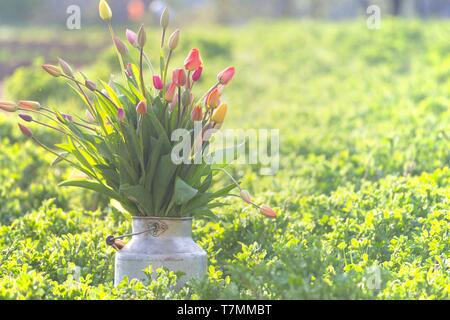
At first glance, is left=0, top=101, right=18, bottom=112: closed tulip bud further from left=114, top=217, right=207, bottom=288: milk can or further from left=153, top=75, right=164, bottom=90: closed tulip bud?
left=114, top=217, right=207, bottom=288: milk can

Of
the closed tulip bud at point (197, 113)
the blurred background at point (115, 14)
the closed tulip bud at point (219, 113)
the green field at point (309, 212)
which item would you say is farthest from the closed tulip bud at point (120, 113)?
the blurred background at point (115, 14)

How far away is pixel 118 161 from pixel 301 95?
32.6 feet

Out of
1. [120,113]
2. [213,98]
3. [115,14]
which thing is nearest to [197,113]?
[213,98]

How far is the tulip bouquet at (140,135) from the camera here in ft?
14.2

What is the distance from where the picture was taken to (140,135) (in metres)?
4.32

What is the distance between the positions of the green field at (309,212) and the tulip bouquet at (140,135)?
0.44 m

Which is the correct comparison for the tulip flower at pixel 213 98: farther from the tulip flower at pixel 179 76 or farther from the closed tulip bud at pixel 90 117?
the closed tulip bud at pixel 90 117

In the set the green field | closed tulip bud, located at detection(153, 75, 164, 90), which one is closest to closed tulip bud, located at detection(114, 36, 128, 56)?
closed tulip bud, located at detection(153, 75, 164, 90)

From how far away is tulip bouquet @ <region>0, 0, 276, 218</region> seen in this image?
14.2ft

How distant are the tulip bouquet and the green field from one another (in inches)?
17.4

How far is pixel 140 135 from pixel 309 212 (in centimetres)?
195

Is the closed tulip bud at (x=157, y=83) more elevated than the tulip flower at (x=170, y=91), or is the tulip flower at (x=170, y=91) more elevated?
the closed tulip bud at (x=157, y=83)

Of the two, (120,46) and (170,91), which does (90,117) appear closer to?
(120,46)
